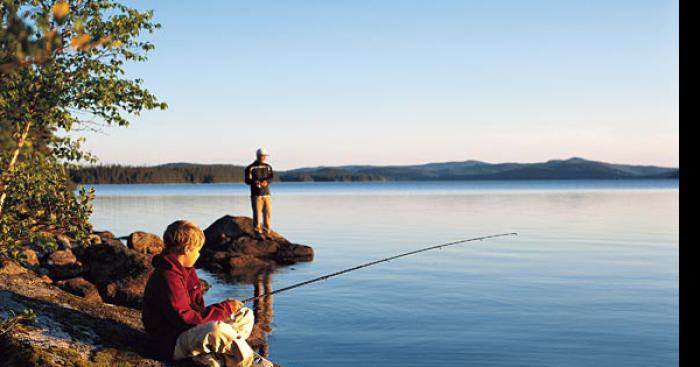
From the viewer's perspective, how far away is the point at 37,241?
6836mm

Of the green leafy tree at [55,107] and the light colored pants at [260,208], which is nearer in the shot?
the green leafy tree at [55,107]

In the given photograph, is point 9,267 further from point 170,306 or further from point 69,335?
point 170,306

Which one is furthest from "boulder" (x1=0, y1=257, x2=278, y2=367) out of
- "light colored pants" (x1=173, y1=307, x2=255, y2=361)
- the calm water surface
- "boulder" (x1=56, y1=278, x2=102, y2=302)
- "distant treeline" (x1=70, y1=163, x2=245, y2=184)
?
"distant treeline" (x1=70, y1=163, x2=245, y2=184)

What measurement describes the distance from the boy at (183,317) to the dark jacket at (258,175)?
14855 mm

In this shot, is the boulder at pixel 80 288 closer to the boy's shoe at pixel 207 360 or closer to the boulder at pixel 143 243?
the boulder at pixel 143 243

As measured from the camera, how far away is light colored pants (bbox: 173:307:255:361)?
594 centimetres

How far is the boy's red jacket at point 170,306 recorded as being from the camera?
597 cm

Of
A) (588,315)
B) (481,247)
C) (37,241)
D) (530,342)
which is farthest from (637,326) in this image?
(481,247)

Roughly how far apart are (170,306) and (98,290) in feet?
29.0

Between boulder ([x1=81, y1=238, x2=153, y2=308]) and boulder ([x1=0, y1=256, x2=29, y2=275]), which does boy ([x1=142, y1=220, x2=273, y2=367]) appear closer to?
boulder ([x1=0, y1=256, x2=29, y2=275])

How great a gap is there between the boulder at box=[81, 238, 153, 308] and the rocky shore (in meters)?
0.02

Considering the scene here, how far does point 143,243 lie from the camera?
65.5ft

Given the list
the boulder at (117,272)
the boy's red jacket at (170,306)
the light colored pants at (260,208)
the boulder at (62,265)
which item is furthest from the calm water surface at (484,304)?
the boy's red jacket at (170,306)

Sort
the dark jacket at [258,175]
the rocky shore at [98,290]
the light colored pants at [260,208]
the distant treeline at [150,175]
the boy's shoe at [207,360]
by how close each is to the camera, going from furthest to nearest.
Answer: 1. the distant treeline at [150,175]
2. the light colored pants at [260,208]
3. the dark jacket at [258,175]
4. the rocky shore at [98,290]
5. the boy's shoe at [207,360]
